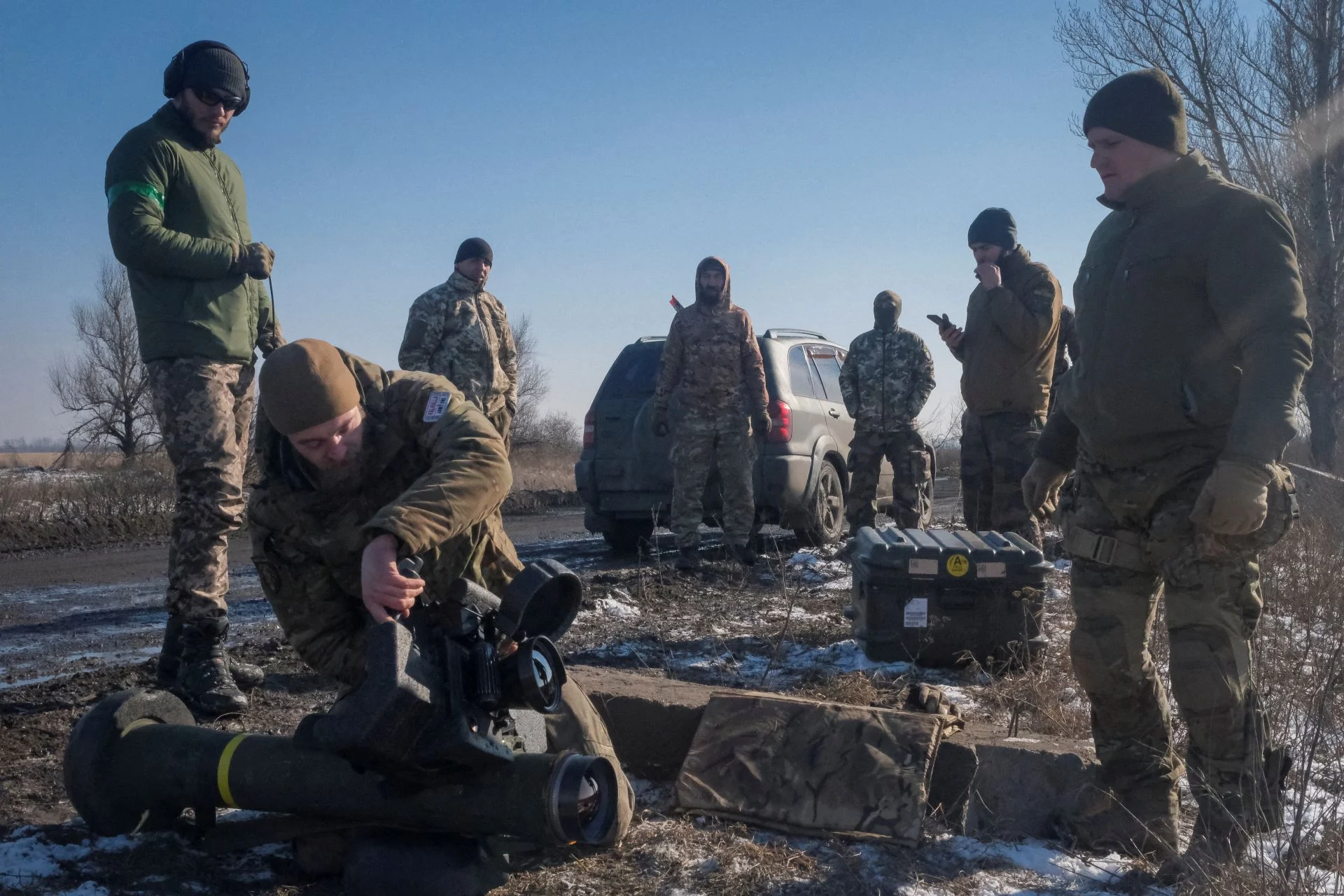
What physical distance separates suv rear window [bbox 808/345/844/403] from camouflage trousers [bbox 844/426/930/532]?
1.13 metres

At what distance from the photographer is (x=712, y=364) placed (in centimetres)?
767

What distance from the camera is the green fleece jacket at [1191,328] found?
2691 millimetres

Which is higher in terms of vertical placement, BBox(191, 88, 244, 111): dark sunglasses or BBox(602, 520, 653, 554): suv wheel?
BBox(191, 88, 244, 111): dark sunglasses

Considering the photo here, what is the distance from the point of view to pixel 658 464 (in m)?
8.55

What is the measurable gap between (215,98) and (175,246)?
2.01 feet

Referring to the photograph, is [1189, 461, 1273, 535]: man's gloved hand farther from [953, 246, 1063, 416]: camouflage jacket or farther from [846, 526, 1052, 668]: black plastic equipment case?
[953, 246, 1063, 416]: camouflage jacket

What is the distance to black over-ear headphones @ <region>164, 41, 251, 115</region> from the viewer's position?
3975 millimetres

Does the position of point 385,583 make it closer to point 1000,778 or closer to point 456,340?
point 1000,778

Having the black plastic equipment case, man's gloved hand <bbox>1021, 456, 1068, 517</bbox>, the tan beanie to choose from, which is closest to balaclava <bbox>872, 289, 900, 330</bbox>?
the black plastic equipment case

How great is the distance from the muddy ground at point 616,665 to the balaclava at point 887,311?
71.7 inches

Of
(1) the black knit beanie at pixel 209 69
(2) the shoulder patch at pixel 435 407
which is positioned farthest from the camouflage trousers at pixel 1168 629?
(1) the black knit beanie at pixel 209 69

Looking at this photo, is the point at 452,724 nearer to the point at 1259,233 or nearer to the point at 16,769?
the point at 16,769

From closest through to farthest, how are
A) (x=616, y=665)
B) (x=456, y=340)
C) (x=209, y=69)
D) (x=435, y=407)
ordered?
(x=435, y=407) < (x=209, y=69) < (x=616, y=665) < (x=456, y=340)

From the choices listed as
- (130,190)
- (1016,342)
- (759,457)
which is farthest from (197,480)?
(759,457)
